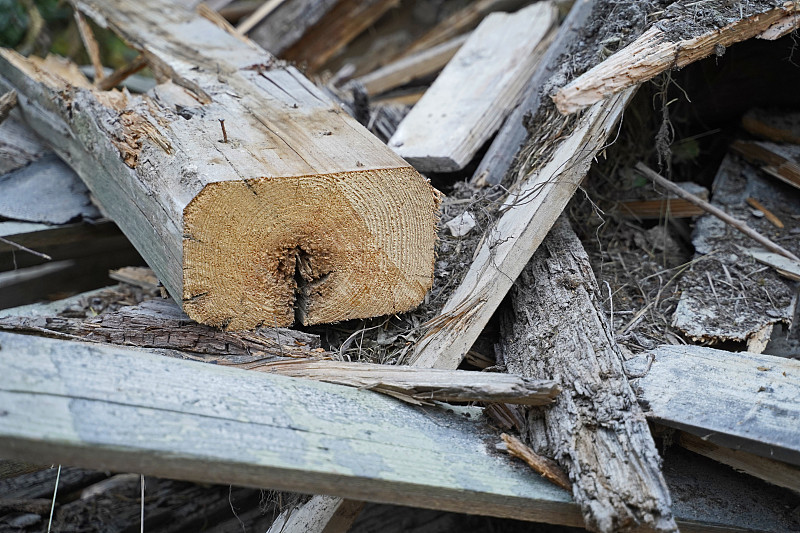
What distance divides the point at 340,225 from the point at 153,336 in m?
0.62

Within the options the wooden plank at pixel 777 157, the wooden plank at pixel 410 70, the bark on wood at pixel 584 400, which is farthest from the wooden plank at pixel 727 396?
the wooden plank at pixel 410 70

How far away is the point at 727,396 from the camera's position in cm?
176

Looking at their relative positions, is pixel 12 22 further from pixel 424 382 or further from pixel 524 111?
pixel 424 382

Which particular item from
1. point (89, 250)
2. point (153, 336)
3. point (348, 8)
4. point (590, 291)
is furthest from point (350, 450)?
point (348, 8)

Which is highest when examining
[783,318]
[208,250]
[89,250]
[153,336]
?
[783,318]

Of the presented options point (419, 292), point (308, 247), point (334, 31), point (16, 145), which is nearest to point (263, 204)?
point (308, 247)

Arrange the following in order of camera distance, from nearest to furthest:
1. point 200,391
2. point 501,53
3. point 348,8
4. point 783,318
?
point 200,391, point 783,318, point 501,53, point 348,8

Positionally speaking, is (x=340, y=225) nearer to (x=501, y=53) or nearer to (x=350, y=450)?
(x=350, y=450)

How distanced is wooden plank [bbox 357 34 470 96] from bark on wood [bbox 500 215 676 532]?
2.34 meters

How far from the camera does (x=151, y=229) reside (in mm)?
2045

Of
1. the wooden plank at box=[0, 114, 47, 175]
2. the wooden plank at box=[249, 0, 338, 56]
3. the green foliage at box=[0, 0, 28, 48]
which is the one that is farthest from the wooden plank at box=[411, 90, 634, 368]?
the green foliage at box=[0, 0, 28, 48]

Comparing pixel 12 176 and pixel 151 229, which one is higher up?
pixel 151 229

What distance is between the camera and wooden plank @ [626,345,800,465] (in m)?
1.64

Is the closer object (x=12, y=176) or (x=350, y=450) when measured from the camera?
(x=350, y=450)
